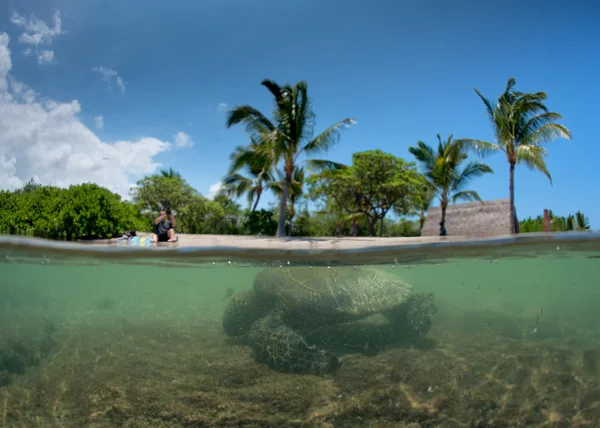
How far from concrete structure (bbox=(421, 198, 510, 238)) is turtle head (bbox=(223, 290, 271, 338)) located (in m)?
17.3

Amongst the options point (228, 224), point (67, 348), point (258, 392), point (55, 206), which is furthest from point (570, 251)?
point (228, 224)

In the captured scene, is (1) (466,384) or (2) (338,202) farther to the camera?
(2) (338,202)

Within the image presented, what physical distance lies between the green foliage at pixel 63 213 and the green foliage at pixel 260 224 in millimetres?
16684

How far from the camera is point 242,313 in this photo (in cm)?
1030

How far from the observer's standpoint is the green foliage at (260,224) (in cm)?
2908

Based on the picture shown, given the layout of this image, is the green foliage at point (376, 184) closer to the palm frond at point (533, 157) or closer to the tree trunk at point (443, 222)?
the tree trunk at point (443, 222)

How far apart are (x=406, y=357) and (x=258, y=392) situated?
3368 mm

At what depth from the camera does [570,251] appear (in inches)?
565

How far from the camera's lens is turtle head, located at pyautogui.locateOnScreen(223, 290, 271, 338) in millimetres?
10109

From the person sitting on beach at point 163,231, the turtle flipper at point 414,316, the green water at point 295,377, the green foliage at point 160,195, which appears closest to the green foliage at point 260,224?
the green foliage at point 160,195

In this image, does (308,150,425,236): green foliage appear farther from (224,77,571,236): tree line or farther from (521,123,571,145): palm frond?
(521,123,571,145): palm frond

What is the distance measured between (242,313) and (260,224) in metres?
18.9

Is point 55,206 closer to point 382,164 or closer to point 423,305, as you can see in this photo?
point 423,305

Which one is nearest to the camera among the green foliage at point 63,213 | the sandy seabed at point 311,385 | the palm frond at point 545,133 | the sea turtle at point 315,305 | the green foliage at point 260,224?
the sandy seabed at point 311,385
